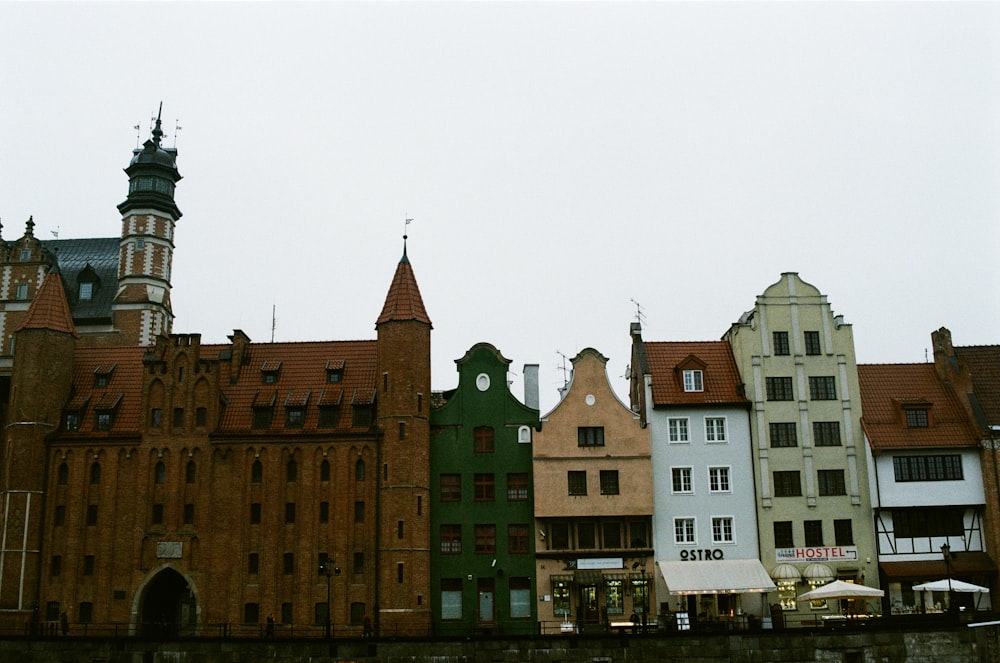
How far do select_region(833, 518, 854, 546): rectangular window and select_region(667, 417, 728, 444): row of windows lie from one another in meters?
7.81

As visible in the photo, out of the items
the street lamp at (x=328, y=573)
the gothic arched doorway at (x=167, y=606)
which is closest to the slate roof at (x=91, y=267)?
the gothic arched doorway at (x=167, y=606)

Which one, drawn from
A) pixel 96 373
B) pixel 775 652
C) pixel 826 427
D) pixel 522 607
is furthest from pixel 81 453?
pixel 826 427

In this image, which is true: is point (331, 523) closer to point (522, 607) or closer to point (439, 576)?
point (439, 576)

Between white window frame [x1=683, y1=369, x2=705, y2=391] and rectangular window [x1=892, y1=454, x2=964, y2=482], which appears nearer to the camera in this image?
rectangular window [x1=892, y1=454, x2=964, y2=482]

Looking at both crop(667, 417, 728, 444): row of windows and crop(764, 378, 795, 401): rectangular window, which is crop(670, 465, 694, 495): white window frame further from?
crop(764, 378, 795, 401): rectangular window

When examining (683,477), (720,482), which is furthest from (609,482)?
(720,482)

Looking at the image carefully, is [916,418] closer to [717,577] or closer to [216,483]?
[717,577]

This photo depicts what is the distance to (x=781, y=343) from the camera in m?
60.6

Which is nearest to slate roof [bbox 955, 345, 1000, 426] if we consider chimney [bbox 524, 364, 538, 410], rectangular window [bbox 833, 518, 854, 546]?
rectangular window [bbox 833, 518, 854, 546]

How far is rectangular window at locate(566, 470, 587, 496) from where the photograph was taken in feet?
187

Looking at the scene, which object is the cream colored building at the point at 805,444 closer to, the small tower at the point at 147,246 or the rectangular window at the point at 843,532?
the rectangular window at the point at 843,532

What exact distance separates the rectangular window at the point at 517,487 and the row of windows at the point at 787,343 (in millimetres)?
16935

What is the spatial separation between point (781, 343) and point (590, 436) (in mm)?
13069

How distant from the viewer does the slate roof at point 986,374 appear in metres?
59.1
